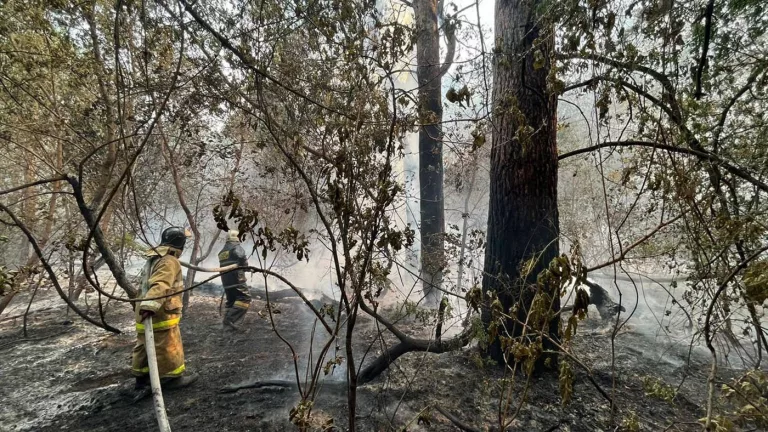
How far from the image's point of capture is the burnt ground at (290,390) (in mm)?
3334

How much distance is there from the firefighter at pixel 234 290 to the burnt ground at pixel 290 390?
564 mm

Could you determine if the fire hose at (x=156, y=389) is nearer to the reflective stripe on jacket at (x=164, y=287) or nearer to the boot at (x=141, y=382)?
the reflective stripe on jacket at (x=164, y=287)

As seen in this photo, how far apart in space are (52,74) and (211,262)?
75.9ft

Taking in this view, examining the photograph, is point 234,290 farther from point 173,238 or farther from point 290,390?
point 290,390

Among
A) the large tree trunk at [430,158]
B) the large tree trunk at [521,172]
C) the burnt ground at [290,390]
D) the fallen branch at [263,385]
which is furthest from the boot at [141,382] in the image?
the large tree trunk at [521,172]

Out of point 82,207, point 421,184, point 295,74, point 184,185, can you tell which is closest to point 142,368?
point 82,207

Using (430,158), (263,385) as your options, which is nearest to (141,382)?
(263,385)

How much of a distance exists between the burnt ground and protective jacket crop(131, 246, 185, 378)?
35 centimetres

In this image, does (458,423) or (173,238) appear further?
(173,238)

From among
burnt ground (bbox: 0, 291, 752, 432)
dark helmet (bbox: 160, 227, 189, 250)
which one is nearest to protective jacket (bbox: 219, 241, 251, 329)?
burnt ground (bbox: 0, 291, 752, 432)

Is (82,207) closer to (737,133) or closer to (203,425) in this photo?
(203,425)

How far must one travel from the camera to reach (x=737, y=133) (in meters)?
3.10

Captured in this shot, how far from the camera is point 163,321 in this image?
4082 millimetres

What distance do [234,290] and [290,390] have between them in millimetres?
3314
